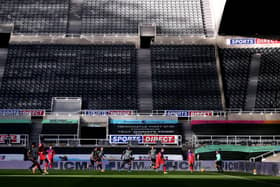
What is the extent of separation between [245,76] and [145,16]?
18.7 m

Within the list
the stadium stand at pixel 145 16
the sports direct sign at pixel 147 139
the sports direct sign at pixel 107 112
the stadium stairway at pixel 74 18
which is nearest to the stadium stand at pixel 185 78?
the sports direct sign at pixel 107 112

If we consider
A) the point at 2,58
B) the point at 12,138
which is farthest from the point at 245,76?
the point at 2,58

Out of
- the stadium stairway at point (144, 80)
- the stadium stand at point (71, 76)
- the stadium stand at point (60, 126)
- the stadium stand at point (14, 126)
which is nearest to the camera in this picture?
the stadium stand at point (14, 126)

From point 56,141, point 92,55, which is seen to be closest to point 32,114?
point 56,141

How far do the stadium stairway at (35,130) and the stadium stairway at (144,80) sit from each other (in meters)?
11.5

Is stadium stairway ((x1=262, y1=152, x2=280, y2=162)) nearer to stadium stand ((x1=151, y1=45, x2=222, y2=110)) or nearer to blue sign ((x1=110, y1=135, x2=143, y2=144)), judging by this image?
blue sign ((x1=110, y1=135, x2=143, y2=144))

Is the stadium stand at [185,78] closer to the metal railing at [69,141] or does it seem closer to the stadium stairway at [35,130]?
the metal railing at [69,141]

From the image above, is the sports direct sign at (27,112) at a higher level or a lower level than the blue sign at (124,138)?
higher

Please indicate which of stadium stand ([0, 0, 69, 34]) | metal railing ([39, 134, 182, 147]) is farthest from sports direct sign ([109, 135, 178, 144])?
stadium stand ([0, 0, 69, 34])

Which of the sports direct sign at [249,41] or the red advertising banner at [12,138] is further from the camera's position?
the sports direct sign at [249,41]

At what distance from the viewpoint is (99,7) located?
69.6 m

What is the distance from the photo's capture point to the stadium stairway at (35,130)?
156 ft

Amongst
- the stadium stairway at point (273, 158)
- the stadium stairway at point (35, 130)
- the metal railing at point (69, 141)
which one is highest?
the stadium stairway at point (35, 130)

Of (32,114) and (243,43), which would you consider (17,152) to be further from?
(243,43)
